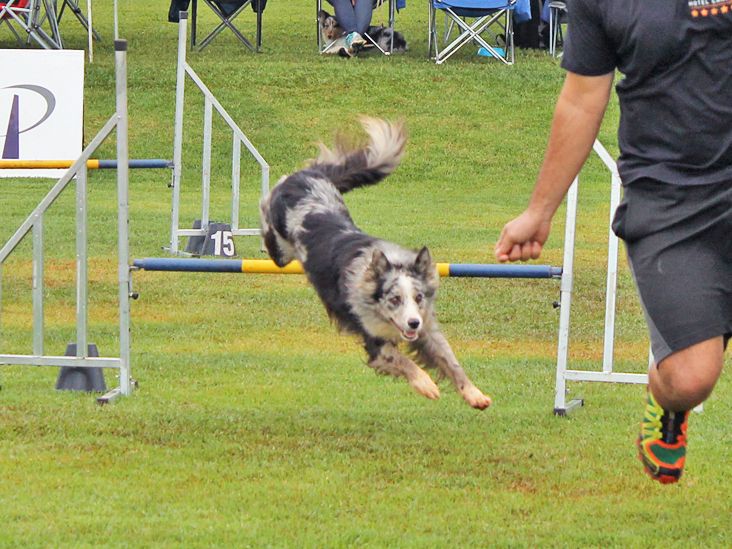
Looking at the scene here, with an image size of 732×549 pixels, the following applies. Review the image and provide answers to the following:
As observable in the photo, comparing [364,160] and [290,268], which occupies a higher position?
[364,160]

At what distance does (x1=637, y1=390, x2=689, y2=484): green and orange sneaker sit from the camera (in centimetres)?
373

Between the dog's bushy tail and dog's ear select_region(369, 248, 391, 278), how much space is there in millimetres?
1154

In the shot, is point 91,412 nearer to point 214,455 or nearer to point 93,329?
point 214,455

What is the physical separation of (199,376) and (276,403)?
0.78 meters

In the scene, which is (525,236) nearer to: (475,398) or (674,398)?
(674,398)

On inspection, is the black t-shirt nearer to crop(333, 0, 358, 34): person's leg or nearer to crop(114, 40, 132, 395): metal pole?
crop(114, 40, 132, 395): metal pole

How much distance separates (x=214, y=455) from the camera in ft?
17.2

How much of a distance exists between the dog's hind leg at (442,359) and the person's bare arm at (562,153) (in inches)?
81.6

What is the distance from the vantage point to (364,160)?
6.73m

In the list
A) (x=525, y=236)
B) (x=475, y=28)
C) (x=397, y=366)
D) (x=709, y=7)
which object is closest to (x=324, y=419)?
(x=397, y=366)

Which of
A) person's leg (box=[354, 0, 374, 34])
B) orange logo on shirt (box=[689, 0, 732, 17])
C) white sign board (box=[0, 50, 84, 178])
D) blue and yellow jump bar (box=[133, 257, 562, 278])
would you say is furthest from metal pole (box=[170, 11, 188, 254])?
orange logo on shirt (box=[689, 0, 732, 17])

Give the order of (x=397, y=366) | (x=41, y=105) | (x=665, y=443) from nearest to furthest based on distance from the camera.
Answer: (x=665, y=443)
(x=397, y=366)
(x=41, y=105)

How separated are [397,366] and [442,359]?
0.73ft

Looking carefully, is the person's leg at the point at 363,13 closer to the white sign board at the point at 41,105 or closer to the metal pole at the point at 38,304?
the white sign board at the point at 41,105
